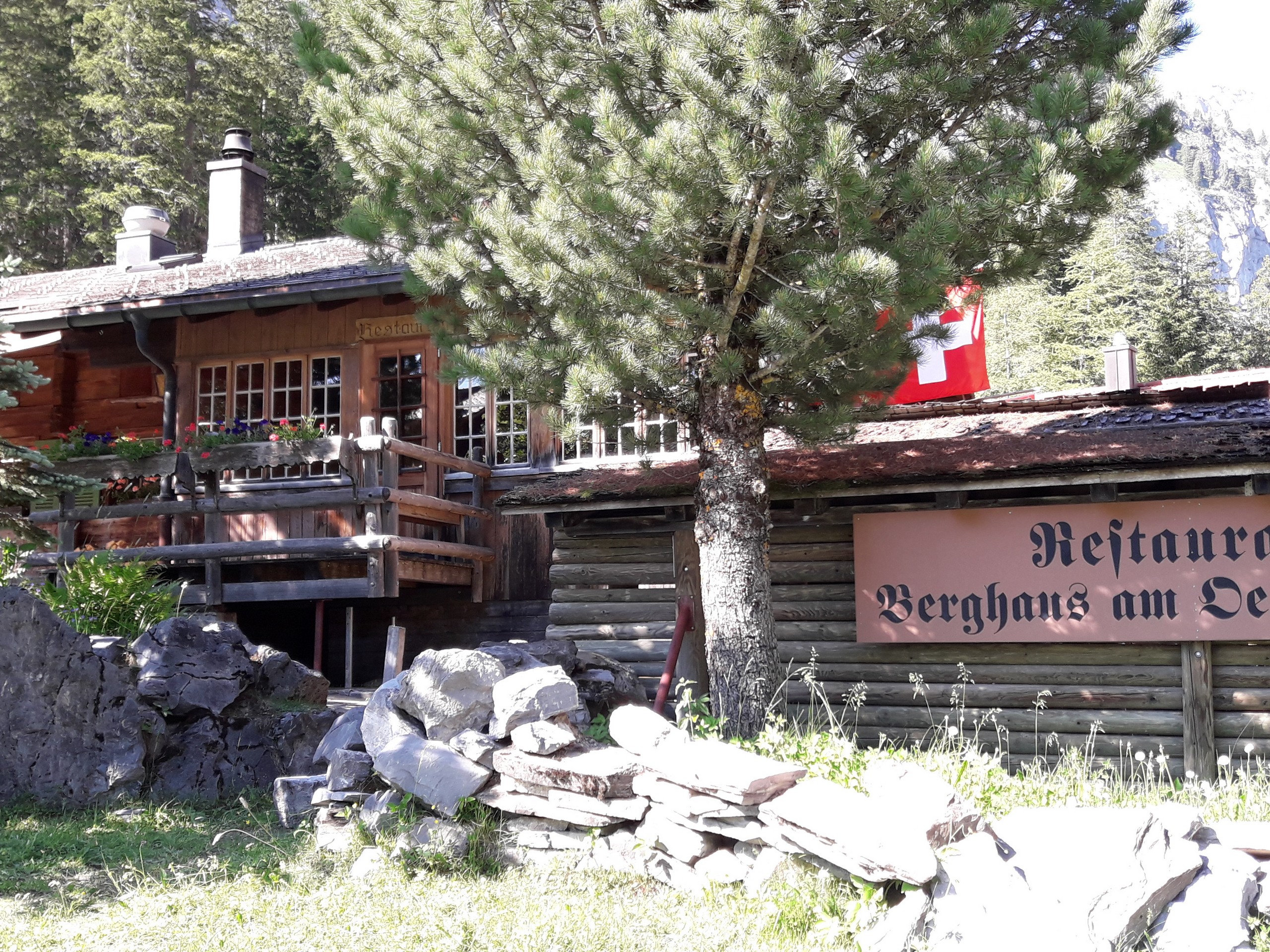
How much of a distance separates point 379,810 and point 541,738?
109 centimetres

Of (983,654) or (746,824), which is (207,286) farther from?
(746,824)

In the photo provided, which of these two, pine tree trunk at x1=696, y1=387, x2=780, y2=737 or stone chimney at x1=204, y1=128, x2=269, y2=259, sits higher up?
stone chimney at x1=204, y1=128, x2=269, y2=259

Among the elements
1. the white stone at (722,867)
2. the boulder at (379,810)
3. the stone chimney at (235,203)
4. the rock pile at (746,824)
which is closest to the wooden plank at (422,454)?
the rock pile at (746,824)

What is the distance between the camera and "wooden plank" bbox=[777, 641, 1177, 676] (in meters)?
8.62

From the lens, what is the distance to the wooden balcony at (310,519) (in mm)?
11344

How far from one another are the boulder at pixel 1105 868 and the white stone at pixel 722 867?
1347mm

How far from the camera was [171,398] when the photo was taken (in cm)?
1388

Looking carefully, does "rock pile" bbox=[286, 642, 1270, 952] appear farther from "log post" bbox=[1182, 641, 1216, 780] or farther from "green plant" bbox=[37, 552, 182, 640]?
"log post" bbox=[1182, 641, 1216, 780]

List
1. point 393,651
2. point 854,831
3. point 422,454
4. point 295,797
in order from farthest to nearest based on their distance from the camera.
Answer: point 422,454
point 393,651
point 295,797
point 854,831

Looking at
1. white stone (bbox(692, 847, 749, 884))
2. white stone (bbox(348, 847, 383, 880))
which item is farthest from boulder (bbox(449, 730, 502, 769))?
white stone (bbox(692, 847, 749, 884))

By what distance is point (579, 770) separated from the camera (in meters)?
6.18

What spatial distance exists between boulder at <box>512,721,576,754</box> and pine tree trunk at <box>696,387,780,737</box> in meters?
1.42

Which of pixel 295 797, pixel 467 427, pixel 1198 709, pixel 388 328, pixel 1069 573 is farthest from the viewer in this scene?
pixel 467 427

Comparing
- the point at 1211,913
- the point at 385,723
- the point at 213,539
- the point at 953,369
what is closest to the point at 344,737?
the point at 385,723
